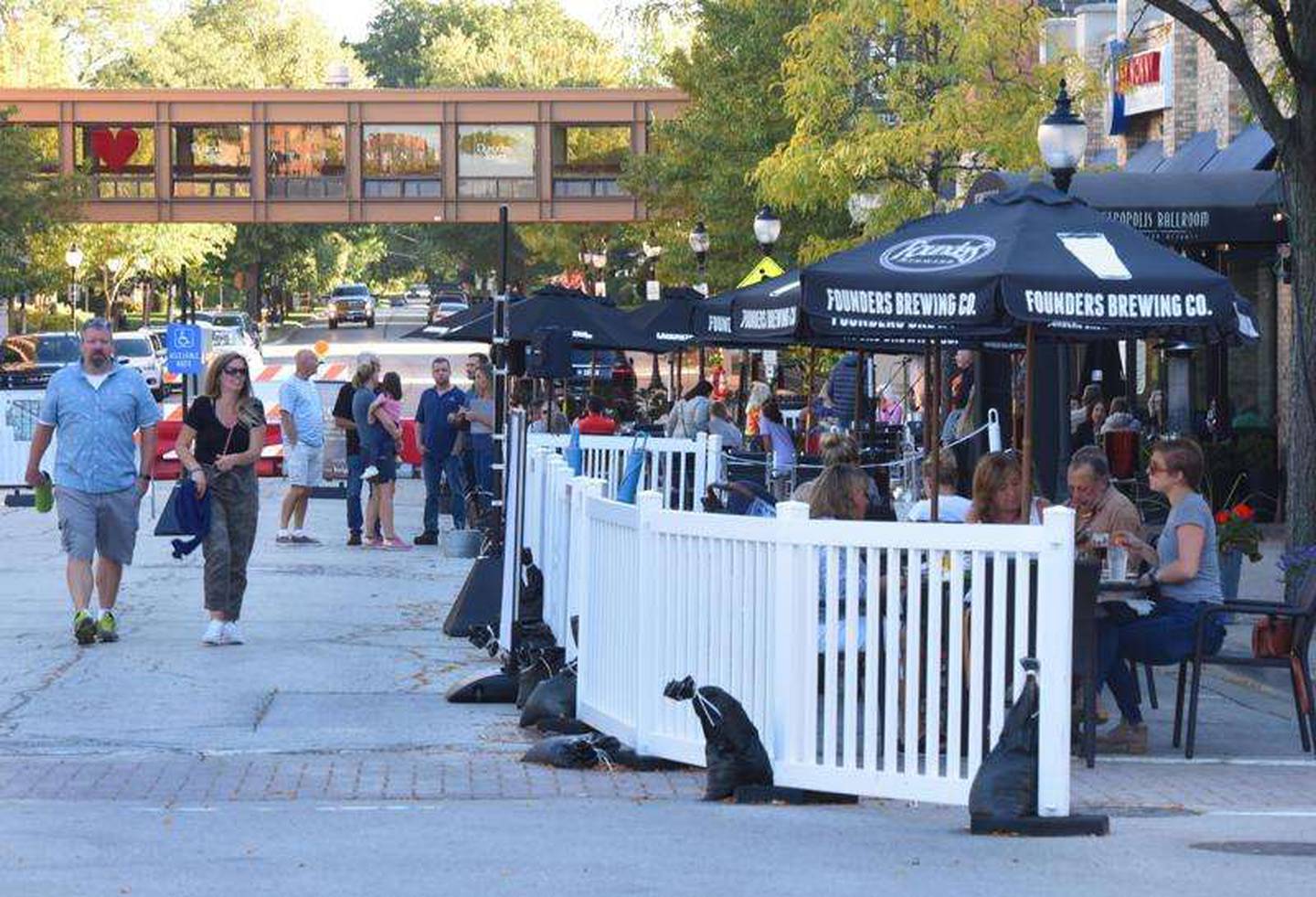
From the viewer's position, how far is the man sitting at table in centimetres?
1128

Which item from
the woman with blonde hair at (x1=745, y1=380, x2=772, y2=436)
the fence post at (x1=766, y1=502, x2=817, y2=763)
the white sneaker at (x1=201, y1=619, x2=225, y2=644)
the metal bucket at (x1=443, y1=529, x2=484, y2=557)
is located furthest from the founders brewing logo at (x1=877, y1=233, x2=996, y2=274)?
the woman with blonde hair at (x1=745, y1=380, x2=772, y2=436)

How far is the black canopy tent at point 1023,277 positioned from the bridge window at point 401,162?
61.6 m

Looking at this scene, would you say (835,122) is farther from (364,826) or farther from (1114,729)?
(364,826)

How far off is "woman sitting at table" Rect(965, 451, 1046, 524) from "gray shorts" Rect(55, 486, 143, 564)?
5717 millimetres

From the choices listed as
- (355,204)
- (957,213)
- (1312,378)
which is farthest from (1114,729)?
(355,204)

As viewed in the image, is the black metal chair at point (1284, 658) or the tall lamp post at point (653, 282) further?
the tall lamp post at point (653, 282)

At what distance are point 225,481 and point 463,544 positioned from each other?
22.9 feet

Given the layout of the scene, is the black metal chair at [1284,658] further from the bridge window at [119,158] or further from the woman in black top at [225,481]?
the bridge window at [119,158]

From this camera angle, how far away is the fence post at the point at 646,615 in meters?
9.45

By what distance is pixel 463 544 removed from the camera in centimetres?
2109

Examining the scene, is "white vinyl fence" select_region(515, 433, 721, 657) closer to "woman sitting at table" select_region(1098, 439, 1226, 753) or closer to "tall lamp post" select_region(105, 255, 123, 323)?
"woman sitting at table" select_region(1098, 439, 1226, 753)

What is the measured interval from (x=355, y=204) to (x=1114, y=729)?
63.1 m

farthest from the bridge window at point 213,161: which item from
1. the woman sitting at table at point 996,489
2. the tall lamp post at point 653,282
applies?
the woman sitting at table at point 996,489

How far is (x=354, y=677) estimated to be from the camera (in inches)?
513
